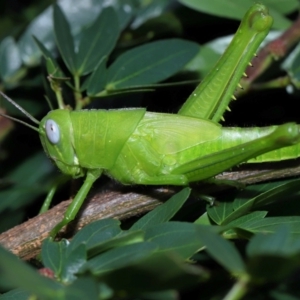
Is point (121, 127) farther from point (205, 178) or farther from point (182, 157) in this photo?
point (205, 178)

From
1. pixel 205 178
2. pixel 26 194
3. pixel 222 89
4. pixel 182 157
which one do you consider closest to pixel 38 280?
pixel 205 178

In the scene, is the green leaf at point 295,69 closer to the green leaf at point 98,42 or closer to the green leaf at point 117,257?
the green leaf at point 98,42

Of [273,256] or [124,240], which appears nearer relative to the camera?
[273,256]

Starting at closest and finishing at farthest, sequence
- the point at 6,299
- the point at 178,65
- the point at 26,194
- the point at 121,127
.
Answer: the point at 6,299
the point at 121,127
the point at 178,65
the point at 26,194

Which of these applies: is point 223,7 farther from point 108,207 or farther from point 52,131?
point 108,207

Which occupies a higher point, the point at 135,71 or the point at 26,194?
the point at 135,71

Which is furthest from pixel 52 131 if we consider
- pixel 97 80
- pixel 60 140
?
pixel 97 80

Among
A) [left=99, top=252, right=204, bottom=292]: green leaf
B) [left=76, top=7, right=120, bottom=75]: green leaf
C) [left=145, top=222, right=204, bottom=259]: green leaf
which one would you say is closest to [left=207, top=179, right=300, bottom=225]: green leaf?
[left=145, top=222, right=204, bottom=259]: green leaf

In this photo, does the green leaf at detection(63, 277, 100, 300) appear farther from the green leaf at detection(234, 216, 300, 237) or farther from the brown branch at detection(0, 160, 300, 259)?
the brown branch at detection(0, 160, 300, 259)
